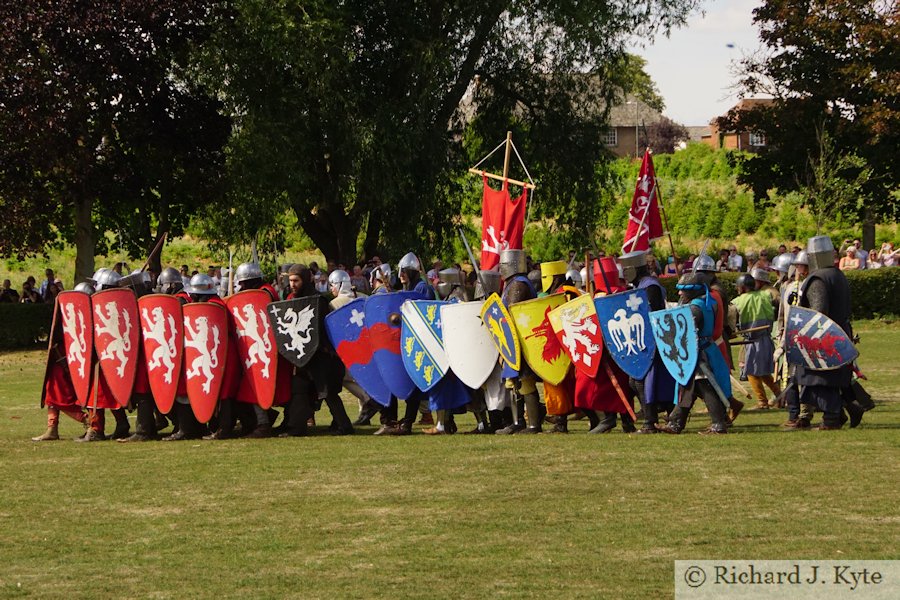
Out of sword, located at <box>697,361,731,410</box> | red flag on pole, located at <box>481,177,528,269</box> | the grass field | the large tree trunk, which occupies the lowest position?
the grass field

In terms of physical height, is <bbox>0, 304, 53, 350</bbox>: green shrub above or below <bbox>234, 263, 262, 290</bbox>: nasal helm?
below

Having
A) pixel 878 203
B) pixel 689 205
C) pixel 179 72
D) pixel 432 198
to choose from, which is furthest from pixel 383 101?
pixel 689 205

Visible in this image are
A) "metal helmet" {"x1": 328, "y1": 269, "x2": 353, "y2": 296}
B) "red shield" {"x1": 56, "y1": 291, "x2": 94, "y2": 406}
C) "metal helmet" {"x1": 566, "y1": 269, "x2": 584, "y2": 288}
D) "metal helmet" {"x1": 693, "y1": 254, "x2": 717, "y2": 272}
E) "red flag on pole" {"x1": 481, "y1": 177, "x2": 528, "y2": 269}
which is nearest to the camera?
"metal helmet" {"x1": 693, "y1": 254, "x2": 717, "y2": 272}

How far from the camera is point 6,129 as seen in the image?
86.0 feet

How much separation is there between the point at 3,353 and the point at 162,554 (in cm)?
2018

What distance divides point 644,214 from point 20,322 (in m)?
14.0

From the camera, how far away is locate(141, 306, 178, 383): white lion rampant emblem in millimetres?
12438

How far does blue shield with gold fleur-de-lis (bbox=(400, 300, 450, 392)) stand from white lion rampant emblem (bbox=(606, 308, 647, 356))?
1438 millimetres

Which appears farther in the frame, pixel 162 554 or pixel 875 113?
pixel 875 113

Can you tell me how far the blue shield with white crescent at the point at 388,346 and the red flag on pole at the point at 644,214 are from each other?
17.5 ft

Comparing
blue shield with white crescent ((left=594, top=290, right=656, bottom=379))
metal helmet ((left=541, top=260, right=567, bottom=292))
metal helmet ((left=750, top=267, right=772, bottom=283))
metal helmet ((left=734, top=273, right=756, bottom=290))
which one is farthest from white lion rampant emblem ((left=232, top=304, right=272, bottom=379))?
metal helmet ((left=750, top=267, right=772, bottom=283))

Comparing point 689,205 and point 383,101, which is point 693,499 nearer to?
point 383,101

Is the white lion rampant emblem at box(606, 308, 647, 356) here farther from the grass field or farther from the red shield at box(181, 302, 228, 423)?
the red shield at box(181, 302, 228, 423)

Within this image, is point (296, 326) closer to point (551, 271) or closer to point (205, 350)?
point (205, 350)
